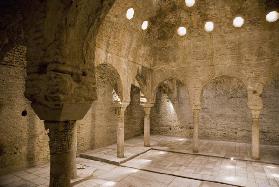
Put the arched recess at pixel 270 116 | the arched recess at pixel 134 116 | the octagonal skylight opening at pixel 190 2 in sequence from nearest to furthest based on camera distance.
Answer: the octagonal skylight opening at pixel 190 2
the arched recess at pixel 270 116
the arched recess at pixel 134 116

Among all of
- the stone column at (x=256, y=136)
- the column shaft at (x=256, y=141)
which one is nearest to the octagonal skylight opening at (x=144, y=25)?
the stone column at (x=256, y=136)

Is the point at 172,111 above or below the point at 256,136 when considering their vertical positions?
above

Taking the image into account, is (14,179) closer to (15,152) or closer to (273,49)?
(15,152)

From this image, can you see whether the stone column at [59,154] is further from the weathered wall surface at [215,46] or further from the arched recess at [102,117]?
the weathered wall surface at [215,46]

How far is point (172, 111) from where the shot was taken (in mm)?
15352

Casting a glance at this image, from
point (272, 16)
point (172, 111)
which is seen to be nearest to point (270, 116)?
point (172, 111)

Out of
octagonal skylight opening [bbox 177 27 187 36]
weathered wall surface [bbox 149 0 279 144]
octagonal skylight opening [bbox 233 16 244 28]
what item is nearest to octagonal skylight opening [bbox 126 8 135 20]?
weathered wall surface [bbox 149 0 279 144]

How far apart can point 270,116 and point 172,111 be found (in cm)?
606

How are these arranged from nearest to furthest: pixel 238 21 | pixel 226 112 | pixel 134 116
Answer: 1. pixel 238 21
2. pixel 226 112
3. pixel 134 116

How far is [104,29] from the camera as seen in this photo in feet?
26.0

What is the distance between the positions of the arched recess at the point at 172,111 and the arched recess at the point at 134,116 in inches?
44.9

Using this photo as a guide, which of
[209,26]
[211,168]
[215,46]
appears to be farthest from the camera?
[215,46]

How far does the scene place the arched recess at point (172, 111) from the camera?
14.8 metres

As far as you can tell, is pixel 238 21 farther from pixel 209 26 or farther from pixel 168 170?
pixel 168 170
